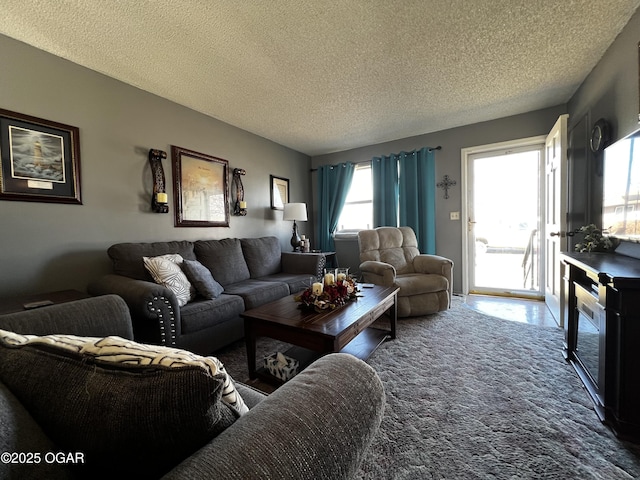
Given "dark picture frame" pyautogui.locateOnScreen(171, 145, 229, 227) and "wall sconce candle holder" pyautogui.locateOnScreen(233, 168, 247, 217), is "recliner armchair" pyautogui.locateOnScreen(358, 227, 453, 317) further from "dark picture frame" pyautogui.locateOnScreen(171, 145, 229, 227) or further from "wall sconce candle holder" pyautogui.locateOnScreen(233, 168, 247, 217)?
"dark picture frame" pyautogui.locateOnScreen(171, 145, 229, 227)

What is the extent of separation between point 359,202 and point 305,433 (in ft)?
13.7

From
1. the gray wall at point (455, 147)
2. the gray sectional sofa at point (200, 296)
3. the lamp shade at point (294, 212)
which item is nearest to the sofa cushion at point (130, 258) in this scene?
the gray sectional sofa at point (200, 296)

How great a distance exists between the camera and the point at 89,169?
7.08ft

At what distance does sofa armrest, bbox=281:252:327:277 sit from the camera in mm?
3261

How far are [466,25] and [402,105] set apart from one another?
Result: 1.15 m

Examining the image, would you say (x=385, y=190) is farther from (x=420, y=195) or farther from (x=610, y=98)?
(x=610, y=98)

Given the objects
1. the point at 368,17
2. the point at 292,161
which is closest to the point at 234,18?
the point at 368,17

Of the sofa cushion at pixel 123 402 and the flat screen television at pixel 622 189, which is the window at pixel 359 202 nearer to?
the flat screen television at pixel 622 189

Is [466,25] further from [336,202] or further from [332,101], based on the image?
[336,202]

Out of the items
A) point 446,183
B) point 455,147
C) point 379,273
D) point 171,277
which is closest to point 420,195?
point 446,183

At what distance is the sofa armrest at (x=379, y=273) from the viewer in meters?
2.76

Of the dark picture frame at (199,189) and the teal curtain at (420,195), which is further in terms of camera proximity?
the teal curtain at (420,195)

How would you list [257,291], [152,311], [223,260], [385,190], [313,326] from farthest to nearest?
1. [385,190]
2. [223,260]
3. [257,291]
4. [152,311]
5. [313,326]

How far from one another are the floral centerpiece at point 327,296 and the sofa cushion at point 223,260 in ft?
3.58
